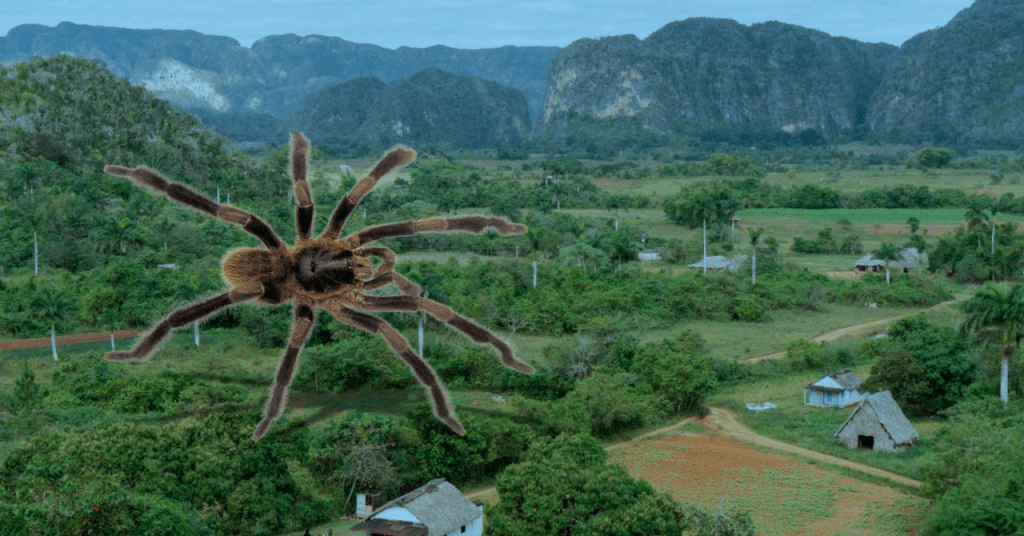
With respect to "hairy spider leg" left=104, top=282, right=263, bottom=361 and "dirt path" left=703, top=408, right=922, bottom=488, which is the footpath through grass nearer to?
"dirt path" left=703, top=408, right=922, bottom=488

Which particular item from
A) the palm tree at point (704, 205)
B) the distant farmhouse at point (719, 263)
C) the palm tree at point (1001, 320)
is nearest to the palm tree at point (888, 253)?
the distant farmhouse at point (719, 263)

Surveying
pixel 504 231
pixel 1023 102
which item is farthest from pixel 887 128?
pixel 504 231

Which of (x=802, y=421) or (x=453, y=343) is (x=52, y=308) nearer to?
(x=453, y=343)

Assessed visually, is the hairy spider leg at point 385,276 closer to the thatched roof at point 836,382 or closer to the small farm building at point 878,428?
the small farm building at point 878,428

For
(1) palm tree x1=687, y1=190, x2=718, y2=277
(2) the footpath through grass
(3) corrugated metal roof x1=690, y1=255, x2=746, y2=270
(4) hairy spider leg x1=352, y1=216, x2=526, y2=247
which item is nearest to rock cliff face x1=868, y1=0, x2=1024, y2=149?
(1) palm tree x1=687, y1=190, x2=718, y2=277

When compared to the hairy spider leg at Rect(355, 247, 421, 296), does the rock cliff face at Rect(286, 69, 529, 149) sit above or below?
above

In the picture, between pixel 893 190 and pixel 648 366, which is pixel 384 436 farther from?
pixel 893 190
